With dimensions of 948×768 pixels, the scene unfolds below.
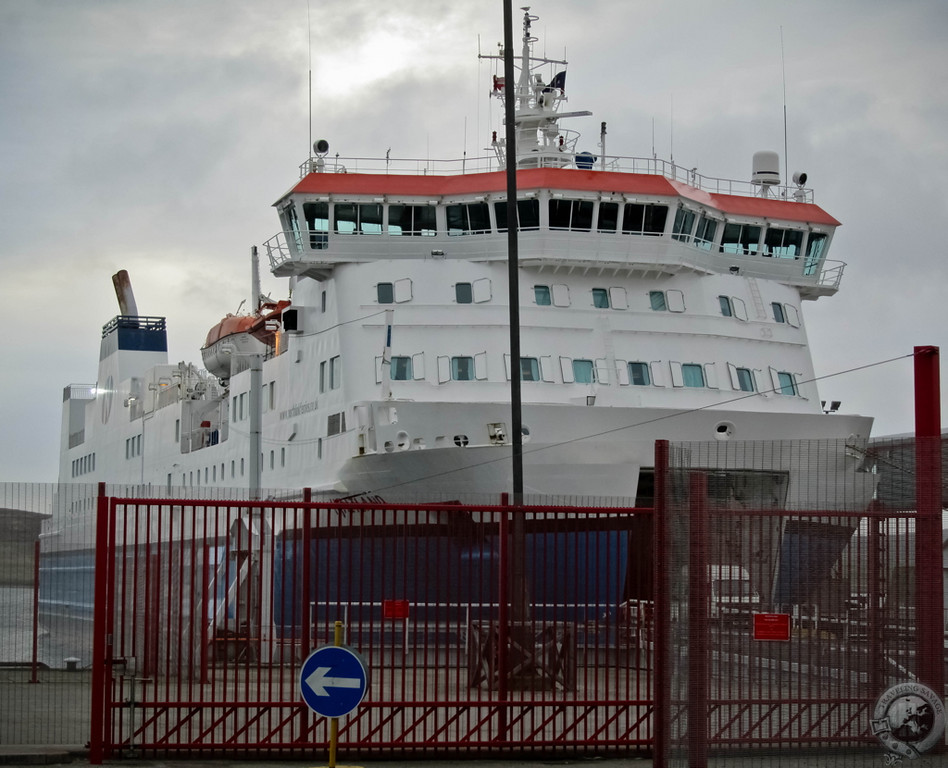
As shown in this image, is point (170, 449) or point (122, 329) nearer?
point (170, 449)

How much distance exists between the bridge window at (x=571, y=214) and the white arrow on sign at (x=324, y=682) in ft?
67.8

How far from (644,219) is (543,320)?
10.4 feet

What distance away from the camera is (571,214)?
2969 cm

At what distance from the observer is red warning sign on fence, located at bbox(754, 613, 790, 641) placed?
1018 cm

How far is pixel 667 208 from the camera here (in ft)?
98.3

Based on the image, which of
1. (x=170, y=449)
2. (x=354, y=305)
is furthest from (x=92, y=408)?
(x=354, y=305)

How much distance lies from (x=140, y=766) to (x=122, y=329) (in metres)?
48.7

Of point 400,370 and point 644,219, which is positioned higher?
point 644,219

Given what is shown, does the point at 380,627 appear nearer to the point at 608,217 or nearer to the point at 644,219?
the point at 608,217

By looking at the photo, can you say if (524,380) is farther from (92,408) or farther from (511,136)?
(92,408)

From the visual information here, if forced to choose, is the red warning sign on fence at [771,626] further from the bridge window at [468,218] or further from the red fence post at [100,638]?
the bridge window at [468,218]

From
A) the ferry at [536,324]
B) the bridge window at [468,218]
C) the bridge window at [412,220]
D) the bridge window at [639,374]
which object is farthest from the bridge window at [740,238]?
the bridge window at [412,220]

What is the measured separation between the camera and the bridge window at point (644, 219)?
2995 cm

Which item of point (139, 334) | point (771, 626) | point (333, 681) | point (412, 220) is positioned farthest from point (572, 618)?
point (139, 334)
